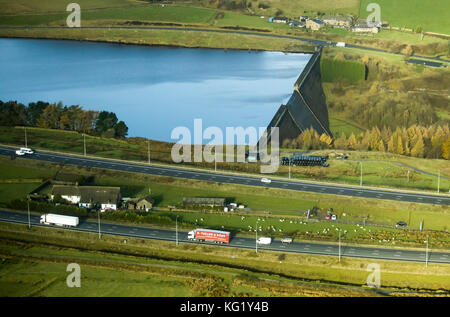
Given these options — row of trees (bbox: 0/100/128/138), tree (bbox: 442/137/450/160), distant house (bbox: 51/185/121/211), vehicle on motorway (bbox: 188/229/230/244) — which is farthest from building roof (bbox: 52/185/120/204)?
tree (bbox: 442/137/450/160)

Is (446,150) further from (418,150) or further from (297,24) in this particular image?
(297,24)

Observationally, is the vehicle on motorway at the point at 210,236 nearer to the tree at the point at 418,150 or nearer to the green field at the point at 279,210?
the green field at the point at 279,210

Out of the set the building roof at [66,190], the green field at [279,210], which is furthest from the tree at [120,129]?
the building roof at [66,190]

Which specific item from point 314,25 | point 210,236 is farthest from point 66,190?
point 314,25

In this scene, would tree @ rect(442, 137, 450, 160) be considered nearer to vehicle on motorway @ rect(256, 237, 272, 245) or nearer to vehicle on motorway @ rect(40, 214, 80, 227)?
vehicle on motorway @ rect(256, 237, 272, 245)

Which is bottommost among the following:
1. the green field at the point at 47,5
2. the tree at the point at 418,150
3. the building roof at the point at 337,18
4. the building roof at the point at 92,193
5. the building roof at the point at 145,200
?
the building roof at the point at 145,200
